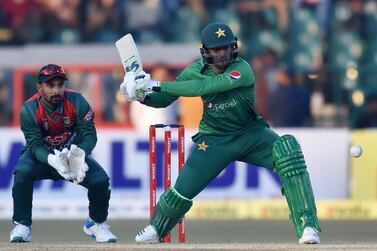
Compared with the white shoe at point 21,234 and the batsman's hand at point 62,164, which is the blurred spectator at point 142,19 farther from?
the batsman's hand at point 62,164

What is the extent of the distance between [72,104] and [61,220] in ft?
13.3

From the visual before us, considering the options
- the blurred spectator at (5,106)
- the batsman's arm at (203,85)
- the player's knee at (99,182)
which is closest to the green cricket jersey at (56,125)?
the player's knee at (99,182)

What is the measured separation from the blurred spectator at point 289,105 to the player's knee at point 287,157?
553 cm

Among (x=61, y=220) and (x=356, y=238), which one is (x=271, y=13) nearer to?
(x=61, y=220)

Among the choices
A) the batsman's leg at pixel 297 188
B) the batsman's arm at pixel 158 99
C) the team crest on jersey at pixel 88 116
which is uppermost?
the batsman's arm at pixel 158 99

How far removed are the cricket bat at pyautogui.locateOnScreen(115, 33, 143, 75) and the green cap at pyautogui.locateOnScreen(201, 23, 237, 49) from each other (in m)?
0.54

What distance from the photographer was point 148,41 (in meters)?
16.2

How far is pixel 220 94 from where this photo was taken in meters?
9.11

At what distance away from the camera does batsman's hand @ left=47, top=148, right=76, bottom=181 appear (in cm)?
921

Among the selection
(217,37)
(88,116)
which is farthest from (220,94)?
(88,116)

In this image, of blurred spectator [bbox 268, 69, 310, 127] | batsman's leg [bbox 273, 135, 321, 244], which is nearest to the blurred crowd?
blurred spectator [bbox 268, 69, 310, 127]

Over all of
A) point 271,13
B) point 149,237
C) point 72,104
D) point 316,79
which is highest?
point 271,13

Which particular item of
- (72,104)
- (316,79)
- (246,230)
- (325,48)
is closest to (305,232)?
(72,104)

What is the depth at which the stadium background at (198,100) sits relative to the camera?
13633 mm
